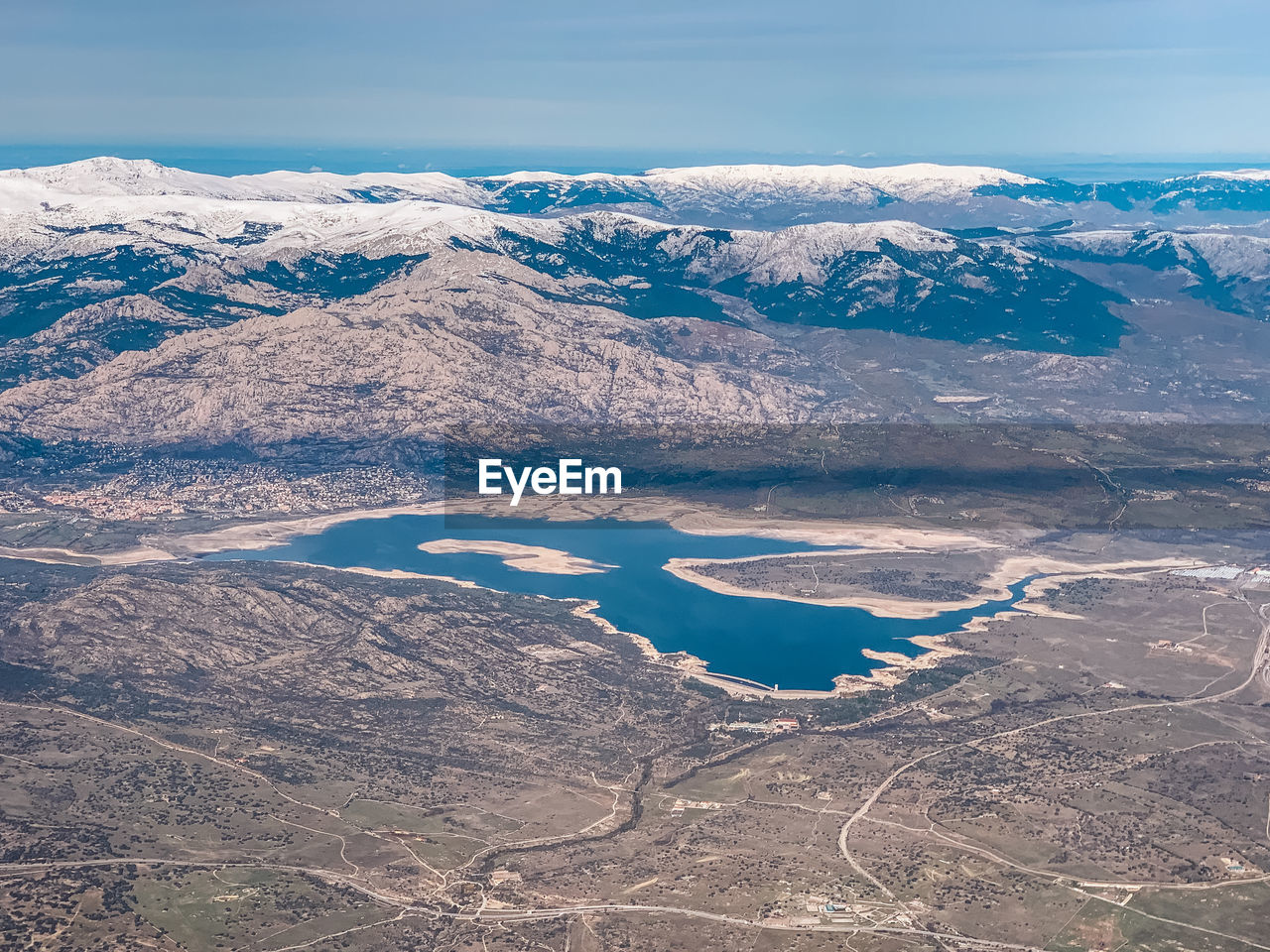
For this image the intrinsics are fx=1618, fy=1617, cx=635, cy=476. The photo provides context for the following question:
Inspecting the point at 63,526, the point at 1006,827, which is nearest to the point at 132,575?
the point at 63,526

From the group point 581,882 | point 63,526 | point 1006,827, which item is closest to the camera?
point 581,882

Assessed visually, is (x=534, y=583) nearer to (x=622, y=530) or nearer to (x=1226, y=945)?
(x=622, y=530)

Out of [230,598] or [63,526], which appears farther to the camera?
[63,526]

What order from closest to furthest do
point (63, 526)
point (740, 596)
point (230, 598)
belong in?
point (230, 598) → point (740, 596) → point (63, 526)

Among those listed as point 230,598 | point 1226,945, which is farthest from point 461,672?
point 1226,945

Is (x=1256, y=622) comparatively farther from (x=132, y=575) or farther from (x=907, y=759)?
(x=132, y=575)

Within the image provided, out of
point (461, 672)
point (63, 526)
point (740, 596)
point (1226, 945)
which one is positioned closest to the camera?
point (1226, 945)
